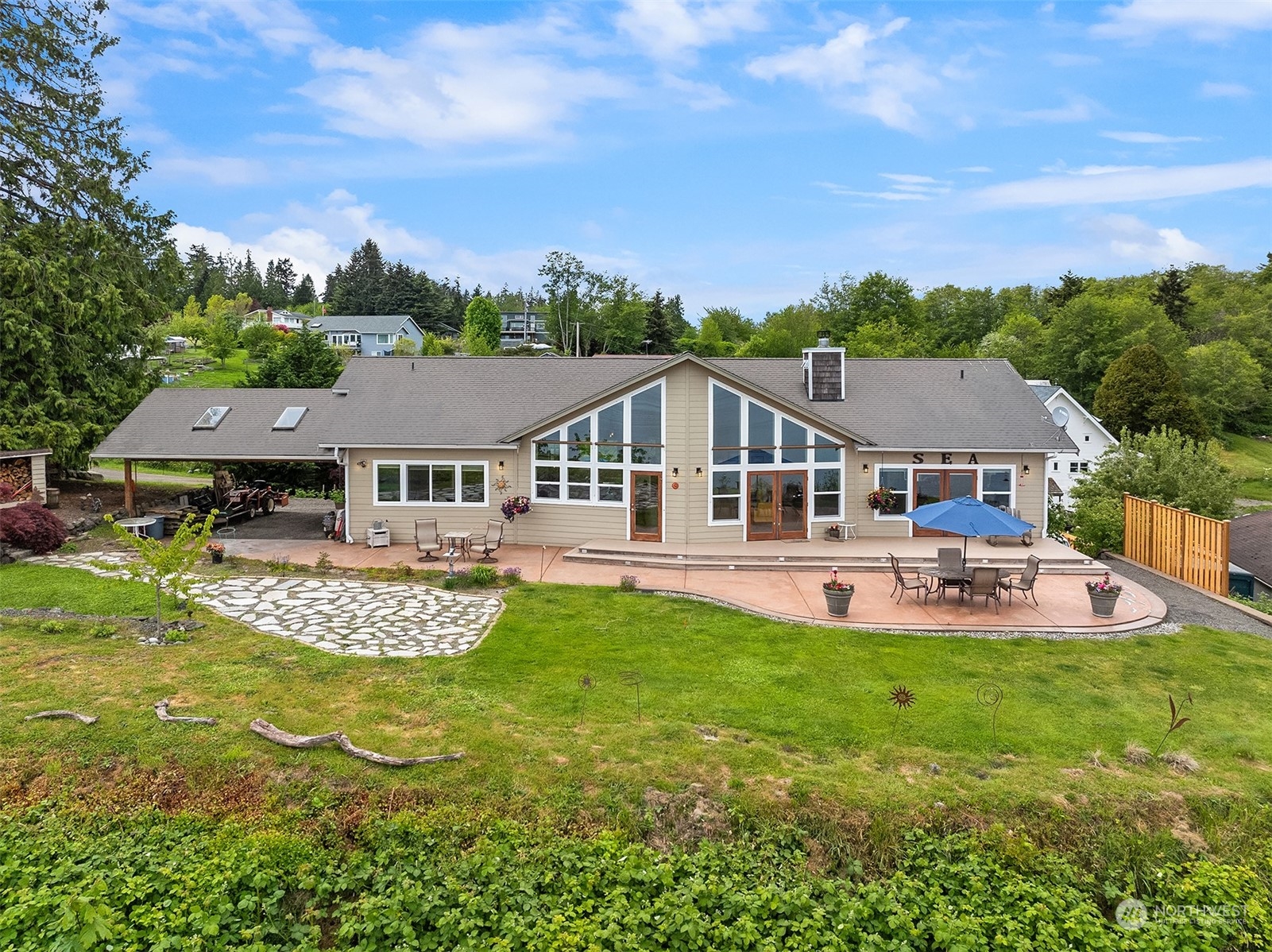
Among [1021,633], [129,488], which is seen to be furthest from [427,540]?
[1021,633]

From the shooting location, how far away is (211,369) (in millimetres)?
57750

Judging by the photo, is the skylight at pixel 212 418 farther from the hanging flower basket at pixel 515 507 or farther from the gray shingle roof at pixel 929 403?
the gray shingle roof at pixel 929 403

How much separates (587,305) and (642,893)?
222ft

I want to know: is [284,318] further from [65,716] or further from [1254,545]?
[1254,545]

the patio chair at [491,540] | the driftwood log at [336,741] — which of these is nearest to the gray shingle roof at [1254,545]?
the patio chair at [491,540]

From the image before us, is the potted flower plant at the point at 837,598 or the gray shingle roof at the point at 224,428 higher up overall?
the gray shingle roof at the point at 224,428

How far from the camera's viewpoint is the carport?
1750cm

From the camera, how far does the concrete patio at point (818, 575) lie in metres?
11.4

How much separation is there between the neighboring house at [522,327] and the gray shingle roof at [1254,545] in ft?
252

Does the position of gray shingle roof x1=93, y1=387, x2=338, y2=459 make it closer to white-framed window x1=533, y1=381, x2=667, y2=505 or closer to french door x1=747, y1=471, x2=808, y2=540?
white-framed window x1=533, y1=381, x2=667, y2=505

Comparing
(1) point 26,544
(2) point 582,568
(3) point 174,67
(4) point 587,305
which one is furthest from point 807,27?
(4) point 587,305

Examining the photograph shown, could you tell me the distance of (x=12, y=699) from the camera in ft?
25.3

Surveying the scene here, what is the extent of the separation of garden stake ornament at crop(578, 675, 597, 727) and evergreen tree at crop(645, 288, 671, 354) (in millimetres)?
58111

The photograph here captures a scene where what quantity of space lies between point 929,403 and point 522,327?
86.8 m
